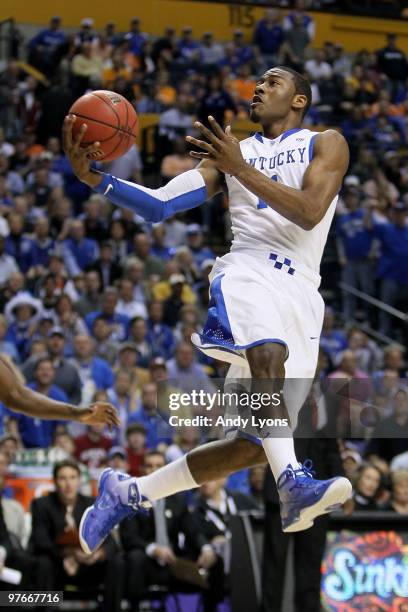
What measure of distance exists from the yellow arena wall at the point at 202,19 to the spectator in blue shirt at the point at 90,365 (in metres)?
3.13

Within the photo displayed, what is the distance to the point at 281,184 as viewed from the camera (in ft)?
18.1

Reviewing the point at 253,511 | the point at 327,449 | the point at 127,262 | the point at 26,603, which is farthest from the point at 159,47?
the point at 26,603

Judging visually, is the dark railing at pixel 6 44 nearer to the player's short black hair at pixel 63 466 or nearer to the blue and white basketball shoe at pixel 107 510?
the player's short black hair at pixel 63 466

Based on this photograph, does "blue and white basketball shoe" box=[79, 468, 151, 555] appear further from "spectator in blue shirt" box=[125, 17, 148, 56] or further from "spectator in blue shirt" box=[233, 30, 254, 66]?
"spectator in blue shirt" box=[233, 30, 254, 66]

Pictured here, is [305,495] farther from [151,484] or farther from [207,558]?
[207,558]

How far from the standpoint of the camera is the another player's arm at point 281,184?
17.7ft

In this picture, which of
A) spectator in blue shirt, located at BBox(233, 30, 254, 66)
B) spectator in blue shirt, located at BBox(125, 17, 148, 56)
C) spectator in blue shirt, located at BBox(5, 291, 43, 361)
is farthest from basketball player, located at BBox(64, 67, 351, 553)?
spectator in blue shirt, located at BBox(233, 30, 254, 66)

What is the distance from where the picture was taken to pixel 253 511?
10180mm

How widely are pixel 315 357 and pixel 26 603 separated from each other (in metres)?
2.05

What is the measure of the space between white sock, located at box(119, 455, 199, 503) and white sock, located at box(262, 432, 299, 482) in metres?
0.68

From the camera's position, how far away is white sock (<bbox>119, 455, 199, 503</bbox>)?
5.99 m

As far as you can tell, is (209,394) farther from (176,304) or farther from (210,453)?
(176,304)

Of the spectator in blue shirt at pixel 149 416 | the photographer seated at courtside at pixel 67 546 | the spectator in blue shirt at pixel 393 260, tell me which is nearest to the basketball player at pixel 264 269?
the photographer seated at courtside at pixel 67 546

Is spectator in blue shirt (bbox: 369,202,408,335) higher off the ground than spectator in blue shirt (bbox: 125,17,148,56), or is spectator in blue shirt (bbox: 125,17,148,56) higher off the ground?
spectator in blue shirt (bbox: 125,17,148,56)
